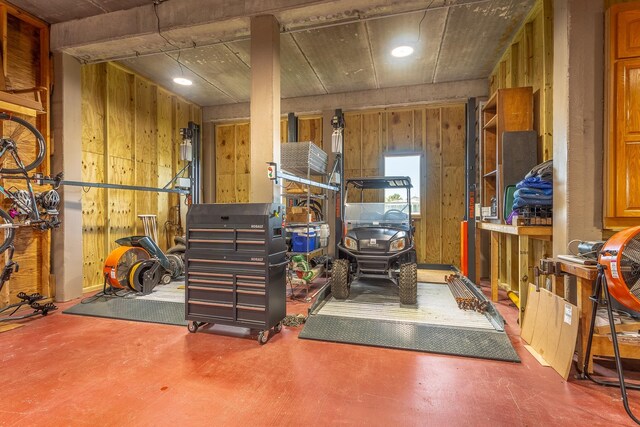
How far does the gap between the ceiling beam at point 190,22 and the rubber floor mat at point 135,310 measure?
3303 mm

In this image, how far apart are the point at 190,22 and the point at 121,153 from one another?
8.89 ft

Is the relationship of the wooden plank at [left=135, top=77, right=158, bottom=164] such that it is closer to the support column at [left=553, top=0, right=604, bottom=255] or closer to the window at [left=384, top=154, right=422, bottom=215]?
the window at [left=384, top=154, right=422, bottom=215]

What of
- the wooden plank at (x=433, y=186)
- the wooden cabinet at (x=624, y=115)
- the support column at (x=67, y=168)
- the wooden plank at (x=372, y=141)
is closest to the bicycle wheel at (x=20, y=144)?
the support column at (x=67, y=168)

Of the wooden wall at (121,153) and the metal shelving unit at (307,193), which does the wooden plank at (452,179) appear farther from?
the wooden wall at (121,153)

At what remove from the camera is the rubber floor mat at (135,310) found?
133 inches

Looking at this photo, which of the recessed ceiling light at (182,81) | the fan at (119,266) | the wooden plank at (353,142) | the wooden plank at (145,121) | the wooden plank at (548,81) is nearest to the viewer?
the wooden plank at (548,81)

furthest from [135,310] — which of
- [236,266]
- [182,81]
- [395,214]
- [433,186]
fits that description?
[433,186]

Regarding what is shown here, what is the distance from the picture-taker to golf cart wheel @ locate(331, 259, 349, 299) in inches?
153

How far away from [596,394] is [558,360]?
280mm

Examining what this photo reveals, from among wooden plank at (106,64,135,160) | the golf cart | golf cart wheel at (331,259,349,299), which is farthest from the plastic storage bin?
wooden plank at (106,64,135,160)

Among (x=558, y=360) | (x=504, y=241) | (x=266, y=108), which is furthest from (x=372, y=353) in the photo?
(x=504, y=241)

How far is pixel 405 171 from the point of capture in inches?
247

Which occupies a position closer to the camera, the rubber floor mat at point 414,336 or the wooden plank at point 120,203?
the rubber floor mat at point 414,336

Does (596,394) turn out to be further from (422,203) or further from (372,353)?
(422,203)
